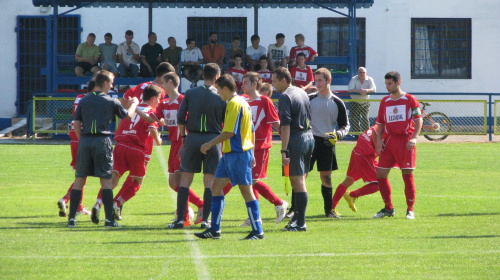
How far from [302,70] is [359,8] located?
21.1 feet

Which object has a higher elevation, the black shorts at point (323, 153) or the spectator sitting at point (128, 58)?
the spectator sitting at point (128, 58)

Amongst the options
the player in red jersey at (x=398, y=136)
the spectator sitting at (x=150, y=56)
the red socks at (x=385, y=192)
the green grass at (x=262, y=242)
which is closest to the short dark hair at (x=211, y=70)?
the green grass at (x=262, y=242)

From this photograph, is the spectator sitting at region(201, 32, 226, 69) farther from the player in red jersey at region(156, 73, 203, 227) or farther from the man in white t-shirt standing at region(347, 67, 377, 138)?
the player in red jersey at region(156, 73, 203, 227)

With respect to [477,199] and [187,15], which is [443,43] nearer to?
[187,15]

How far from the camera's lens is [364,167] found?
11.3 metres

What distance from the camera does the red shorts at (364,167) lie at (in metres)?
11.2

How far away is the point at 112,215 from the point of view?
9602mm

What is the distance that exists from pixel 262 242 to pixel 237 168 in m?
0.80

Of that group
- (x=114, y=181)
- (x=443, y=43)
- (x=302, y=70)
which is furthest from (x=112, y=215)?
(x=443, y=43)

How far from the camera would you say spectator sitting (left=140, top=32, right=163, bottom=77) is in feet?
78.8

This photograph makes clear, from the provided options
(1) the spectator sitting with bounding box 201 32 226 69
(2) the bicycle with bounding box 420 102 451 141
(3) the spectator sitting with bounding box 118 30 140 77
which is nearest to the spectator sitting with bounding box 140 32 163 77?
(3) the spectator sitting with bounding box 118 30 140 77

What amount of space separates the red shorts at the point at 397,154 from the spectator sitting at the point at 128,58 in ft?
47.8

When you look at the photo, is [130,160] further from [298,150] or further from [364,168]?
[364,168]

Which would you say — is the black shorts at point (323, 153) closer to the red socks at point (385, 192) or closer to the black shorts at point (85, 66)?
the red socks at point (385, 192)
